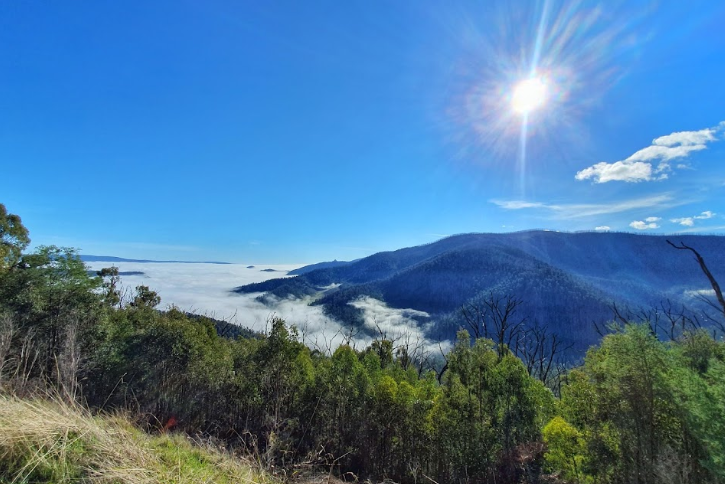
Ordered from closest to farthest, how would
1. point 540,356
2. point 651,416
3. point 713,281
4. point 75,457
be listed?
point 75,457 < point 651,416 < point 713,281 < point 540,356

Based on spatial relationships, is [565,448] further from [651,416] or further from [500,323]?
[500,323]

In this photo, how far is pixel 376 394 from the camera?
51.4 feet

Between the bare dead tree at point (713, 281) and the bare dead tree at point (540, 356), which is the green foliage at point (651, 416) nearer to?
the bare dead tree at point (713, 281)

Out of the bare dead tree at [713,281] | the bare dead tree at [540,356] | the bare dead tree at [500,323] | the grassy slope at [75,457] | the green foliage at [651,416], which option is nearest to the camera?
the grassy slope at [75,457]

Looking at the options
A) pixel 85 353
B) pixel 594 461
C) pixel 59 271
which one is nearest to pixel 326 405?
pixel 594 461

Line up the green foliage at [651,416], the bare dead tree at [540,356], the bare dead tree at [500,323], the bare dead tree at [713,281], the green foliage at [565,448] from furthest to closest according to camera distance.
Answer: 1. the bare dead tree at [540,356]
2. the bare dead tree at [500,323]
3. the green foliage at [565,448]
4. the bare dead tree at [713,281]
5. the green foliage at [651,416]

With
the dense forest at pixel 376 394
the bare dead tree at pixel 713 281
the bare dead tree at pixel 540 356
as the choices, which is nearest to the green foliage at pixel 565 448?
the dense forest at pixel 376 394

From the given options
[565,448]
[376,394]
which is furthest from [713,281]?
[376,394]

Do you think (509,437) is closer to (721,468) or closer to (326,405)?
(721,468)

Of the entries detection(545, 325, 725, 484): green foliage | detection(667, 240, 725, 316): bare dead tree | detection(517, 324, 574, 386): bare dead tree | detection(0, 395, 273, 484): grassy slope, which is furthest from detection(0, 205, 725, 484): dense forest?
detection(517, 324, 574, 386): bare dead tree

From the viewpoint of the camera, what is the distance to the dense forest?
261 inches

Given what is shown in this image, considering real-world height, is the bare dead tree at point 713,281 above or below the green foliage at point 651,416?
above

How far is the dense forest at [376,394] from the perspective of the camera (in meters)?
6.64

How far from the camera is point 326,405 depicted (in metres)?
17.7
